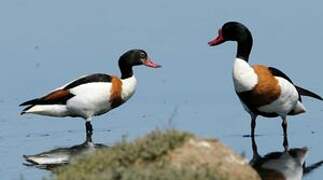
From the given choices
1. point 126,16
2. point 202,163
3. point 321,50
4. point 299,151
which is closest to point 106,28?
point 126,16

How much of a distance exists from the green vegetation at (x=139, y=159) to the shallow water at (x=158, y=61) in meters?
2.48

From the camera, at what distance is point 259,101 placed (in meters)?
12.9

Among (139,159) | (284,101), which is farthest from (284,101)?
(139,159)

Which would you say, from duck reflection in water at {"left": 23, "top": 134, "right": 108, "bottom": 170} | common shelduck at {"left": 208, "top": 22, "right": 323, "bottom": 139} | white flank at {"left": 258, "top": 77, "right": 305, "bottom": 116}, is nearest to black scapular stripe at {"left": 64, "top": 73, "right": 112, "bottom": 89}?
duck reflection in water at {"left": 23, "top": 134, "right": 108, "bottom": 170}

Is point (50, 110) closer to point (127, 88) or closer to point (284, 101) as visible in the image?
point (127, 88)

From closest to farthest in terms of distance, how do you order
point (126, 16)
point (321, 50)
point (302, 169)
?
point (302, 169)
point (321, 50)
point (126, 16)

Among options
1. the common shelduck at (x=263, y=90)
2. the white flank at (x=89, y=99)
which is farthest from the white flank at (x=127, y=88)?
the common shelduck at (x=263, y=90)

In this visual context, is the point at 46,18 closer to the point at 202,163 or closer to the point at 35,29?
the point at 35,29

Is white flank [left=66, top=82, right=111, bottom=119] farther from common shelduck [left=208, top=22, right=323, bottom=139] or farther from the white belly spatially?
the white belly

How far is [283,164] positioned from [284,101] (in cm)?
172

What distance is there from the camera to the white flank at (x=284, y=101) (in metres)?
12.9

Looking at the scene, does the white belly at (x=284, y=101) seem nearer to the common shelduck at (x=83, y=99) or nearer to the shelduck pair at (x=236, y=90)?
the shelduck pair at (x=236, y=90)

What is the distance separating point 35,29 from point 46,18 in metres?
0.88

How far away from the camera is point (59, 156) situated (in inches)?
468
